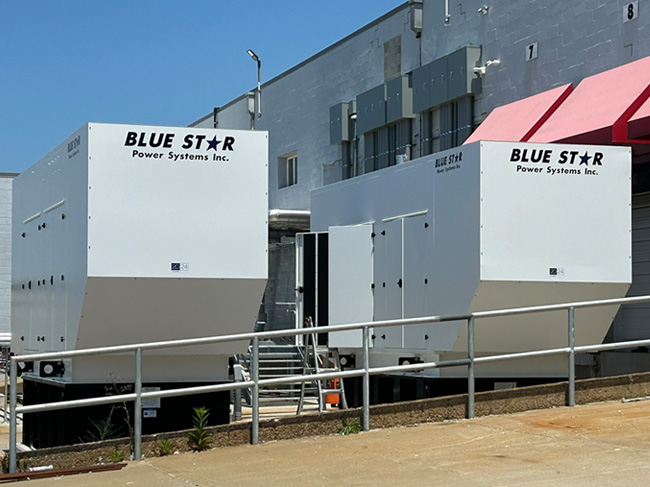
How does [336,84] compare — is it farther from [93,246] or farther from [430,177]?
[93,246]

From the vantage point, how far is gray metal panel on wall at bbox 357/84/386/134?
82.0 ft

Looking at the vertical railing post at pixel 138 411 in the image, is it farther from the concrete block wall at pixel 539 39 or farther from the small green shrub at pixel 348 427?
the concrete block wall at pixel 539 39

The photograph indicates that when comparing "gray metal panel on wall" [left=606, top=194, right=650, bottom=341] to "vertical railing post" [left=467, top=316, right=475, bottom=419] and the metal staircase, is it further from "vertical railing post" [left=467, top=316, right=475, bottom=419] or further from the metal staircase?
"vertical railing post" [left=467, top=316, right=475, bottom=419]

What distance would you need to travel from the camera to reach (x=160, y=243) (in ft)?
35.0

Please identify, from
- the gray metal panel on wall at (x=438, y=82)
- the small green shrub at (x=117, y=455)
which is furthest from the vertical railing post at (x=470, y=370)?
the gray metal panel on wall at (x=438, y=82)

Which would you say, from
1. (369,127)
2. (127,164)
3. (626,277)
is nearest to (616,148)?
(626,277)

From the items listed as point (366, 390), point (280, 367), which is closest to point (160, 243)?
point (366, 390)

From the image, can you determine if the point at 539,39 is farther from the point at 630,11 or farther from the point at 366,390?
the point at 366,390

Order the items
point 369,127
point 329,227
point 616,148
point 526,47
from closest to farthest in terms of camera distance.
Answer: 1. point 616,148
2. point 329,227
3. point 526,47
4. point 369,127

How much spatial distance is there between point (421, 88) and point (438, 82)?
762 mm

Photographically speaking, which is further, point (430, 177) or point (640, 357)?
point (640, 357)

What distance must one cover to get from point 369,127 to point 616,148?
13611mm

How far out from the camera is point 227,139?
10938 millimetres

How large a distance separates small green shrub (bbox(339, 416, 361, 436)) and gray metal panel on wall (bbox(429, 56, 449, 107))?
498 inches
